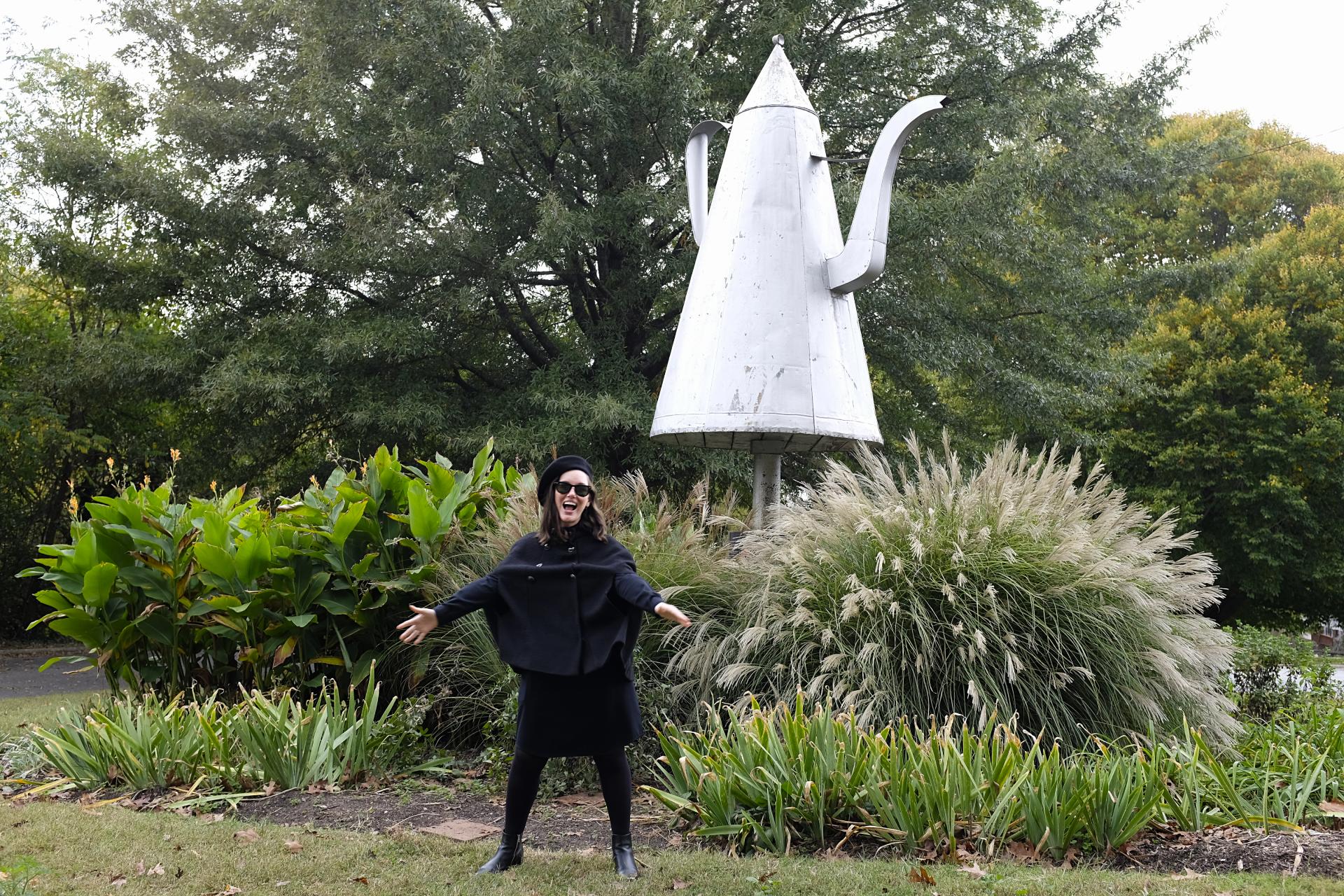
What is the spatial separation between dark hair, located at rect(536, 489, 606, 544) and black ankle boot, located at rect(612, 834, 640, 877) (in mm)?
1018

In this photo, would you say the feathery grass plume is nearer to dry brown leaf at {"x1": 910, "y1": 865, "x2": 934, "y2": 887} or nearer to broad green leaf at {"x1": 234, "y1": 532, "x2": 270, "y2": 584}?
dry brown leaf at {"x1": 910, "y1": 865, "x2": 934, "y2": 887}

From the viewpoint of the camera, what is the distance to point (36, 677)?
41.3 feet

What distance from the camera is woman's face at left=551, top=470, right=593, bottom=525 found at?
370 cm

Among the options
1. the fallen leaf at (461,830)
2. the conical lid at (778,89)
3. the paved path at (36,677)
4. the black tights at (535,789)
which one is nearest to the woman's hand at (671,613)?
the black tights at (535,789)

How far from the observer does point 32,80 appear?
18.1 meters

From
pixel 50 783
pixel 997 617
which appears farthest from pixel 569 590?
pixel 50 783

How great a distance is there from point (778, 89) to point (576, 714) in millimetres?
4833

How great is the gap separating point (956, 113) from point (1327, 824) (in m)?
11.4

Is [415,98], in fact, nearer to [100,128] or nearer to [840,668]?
[100,128]

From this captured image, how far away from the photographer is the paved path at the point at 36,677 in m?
11.2

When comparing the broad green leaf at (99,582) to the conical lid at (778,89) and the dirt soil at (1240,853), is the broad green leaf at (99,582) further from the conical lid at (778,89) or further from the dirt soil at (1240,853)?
the dirt soil at (1240,853)

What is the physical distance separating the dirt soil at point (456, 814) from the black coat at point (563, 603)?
0.86 m

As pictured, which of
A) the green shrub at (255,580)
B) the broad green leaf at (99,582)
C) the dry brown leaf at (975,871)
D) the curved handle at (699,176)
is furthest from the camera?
the curved handle at (699,176)

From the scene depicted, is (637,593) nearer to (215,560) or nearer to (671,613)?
(671,613)
